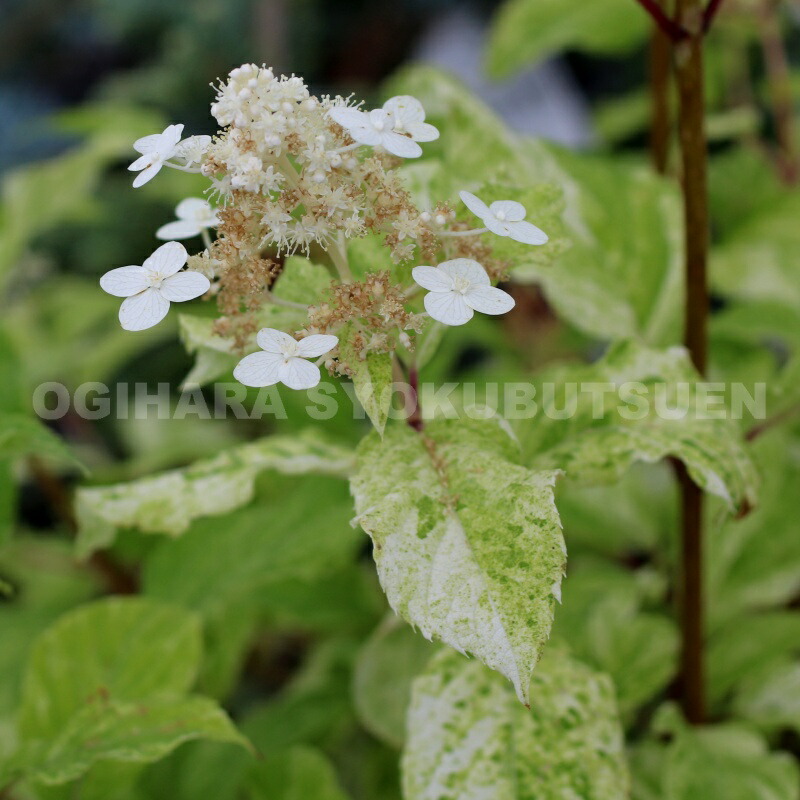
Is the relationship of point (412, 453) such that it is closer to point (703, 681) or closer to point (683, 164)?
point (683, 164)

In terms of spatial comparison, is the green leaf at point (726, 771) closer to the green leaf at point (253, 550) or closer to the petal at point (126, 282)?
the green leaf at point (253, 550)

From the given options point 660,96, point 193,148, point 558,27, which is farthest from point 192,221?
point 558,27

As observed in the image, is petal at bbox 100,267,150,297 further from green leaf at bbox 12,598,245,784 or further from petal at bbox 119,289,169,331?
green leaf at bbox 12,598,245,784

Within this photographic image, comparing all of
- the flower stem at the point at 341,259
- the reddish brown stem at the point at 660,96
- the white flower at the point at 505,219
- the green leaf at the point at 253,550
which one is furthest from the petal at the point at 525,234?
the reddish brown stem at the point at 660,96

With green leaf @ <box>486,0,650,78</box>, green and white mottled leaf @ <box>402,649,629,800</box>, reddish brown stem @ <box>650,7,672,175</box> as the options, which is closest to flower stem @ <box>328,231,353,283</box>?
green and white mottled leaf @ <box>402,649,629,800</box>

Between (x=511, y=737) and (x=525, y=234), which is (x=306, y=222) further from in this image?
(x=511, y=737)
